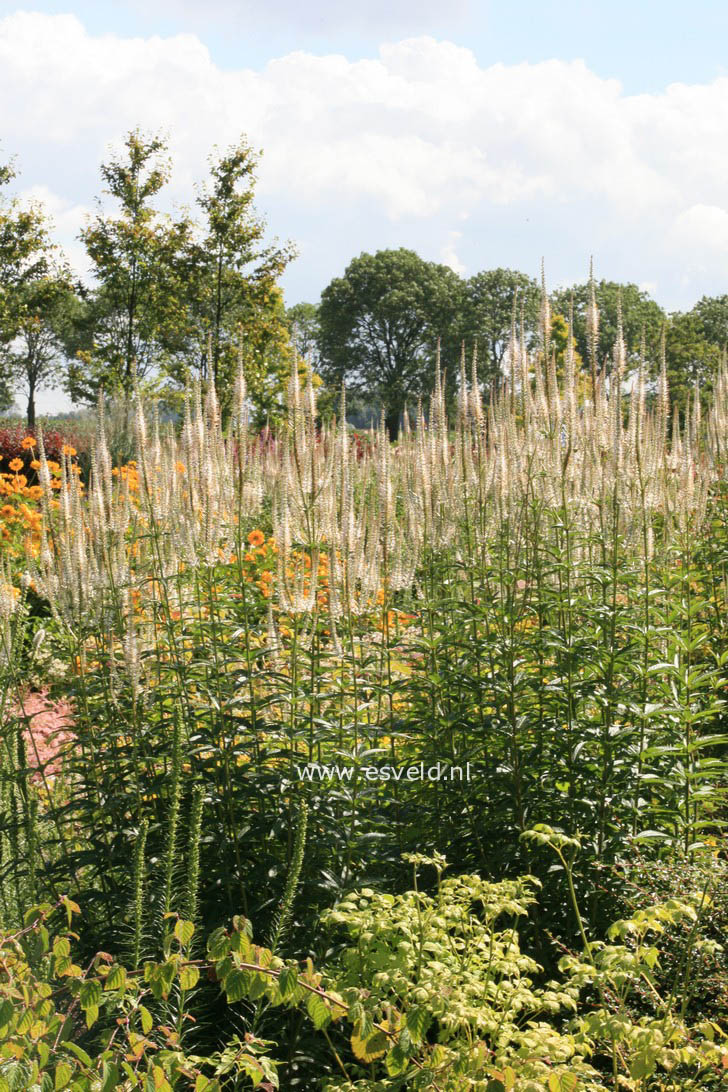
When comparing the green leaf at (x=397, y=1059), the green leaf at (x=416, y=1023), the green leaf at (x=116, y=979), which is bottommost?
the green leaf at (x=397, y=1059)

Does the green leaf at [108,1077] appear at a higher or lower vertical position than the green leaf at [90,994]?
lower

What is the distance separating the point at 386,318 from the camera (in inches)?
2392

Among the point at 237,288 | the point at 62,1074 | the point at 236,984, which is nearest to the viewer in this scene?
the point at 62,1074

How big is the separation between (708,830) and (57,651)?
433cm

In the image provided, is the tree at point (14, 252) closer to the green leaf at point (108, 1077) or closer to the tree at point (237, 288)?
the tree at point (237, 288)

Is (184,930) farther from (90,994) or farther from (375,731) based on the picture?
(375,731)

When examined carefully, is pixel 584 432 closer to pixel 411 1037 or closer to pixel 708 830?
pixel 708 830

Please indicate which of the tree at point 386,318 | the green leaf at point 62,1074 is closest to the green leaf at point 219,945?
the green leaf at point 62,1074

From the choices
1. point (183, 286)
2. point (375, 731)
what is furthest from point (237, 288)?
point (375, 731)

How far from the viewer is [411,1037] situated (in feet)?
7.85

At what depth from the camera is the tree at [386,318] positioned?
60.0m

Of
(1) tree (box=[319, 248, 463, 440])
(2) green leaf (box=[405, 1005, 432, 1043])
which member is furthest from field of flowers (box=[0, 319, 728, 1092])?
(1) tree (box=[319, 248, 463, 440])

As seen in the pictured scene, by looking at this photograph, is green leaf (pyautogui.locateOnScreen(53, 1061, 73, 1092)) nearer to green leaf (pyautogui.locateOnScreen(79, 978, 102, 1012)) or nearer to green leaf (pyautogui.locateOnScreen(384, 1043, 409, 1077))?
green leaf (pyautogui.locateOnScreen(79, 978, 102, 1012))

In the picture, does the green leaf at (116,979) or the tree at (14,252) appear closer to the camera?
the green leaf at (116,979)
